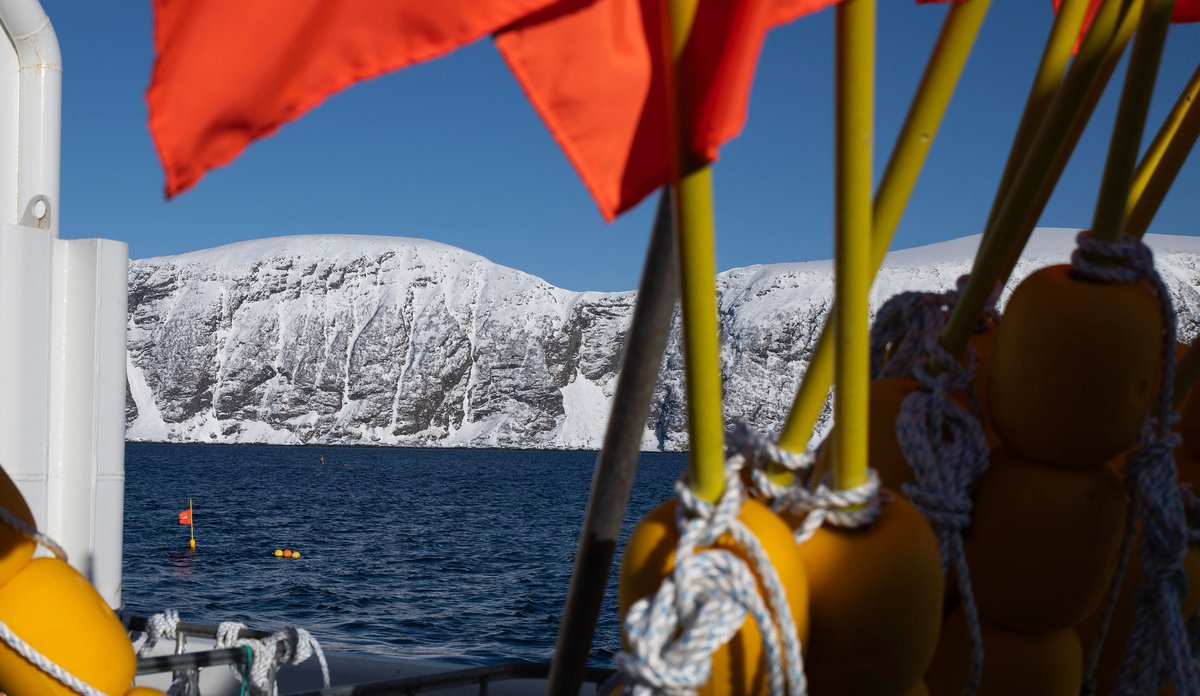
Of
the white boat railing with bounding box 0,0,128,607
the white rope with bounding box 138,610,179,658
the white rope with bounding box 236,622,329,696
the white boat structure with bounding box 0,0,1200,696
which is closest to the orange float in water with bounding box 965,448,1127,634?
the white boat structure with bounding box 0,0,1200,696

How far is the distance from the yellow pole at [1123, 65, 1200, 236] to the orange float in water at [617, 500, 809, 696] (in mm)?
695

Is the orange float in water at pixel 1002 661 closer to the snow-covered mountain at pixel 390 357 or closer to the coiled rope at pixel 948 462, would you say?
the coiled rope at pixel 948 462

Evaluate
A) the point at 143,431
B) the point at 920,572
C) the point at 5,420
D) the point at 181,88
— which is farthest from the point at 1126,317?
the point at 143,431

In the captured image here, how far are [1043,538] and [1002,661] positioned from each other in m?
0.15

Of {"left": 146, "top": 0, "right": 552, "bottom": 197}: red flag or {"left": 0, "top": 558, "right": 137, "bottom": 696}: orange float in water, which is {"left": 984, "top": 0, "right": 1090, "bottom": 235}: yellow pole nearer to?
{"left": 146, "top": 0, "right": 552, "bottom": 197}: red flag

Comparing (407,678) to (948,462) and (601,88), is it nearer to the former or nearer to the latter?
(948,462)

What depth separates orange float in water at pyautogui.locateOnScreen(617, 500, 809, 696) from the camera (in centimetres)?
88

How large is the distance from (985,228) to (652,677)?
27.6 inches

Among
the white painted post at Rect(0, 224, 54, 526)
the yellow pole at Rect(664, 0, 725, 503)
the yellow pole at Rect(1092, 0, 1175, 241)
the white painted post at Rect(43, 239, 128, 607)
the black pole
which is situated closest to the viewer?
the yellow pole at Rect(664, 0, 725, 503)

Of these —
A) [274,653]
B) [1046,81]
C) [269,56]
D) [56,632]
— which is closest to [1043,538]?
[1046,81]

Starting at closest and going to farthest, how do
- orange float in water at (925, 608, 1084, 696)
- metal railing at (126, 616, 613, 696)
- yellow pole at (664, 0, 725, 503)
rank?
yellow pole at (664, 0, 725, 503) → orange float in water at (925, 608, 1084, 696) → metal railing at (126, 616, 613, 696)

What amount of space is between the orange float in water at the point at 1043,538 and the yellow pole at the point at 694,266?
1.27 feet

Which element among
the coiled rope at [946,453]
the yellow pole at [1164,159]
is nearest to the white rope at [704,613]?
the coiled rope at [946,453]

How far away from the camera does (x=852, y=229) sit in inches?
33.9
